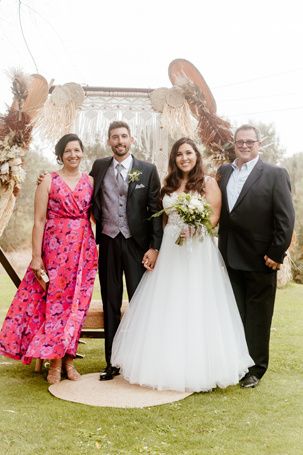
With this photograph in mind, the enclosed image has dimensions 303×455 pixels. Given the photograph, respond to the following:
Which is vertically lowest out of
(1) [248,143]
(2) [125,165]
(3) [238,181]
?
(3) [238,181]

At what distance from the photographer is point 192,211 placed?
4.32m

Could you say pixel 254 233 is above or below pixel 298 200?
below

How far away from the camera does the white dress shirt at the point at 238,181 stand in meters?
4.57

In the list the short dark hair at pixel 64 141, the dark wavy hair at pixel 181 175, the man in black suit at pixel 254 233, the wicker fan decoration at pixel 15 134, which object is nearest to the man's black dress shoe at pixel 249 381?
the man in black suit at pixel 254 233

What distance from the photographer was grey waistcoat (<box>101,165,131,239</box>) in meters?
4.62

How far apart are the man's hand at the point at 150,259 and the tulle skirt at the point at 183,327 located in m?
0.04

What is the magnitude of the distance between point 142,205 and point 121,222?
232 mm

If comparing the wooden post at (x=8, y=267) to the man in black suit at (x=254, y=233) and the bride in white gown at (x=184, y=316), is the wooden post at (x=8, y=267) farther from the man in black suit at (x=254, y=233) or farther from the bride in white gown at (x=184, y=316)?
the man in black suit at (x=254, y=233)

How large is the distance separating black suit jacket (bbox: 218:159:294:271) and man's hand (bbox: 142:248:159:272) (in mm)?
604

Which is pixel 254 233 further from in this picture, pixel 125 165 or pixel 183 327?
pixel 125 165

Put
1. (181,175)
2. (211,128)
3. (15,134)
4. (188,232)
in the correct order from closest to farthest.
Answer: (188,232) → (181,175) → (15,134) → (211,128)

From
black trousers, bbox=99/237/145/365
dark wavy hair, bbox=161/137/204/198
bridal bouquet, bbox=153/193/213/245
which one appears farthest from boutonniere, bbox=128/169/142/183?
black trousers, bbox=99/237/145/365

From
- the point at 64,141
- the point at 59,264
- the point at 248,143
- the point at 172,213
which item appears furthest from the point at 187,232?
the point at 64,141

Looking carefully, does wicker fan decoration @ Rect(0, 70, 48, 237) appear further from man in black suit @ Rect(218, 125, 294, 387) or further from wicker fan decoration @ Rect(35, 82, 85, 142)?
man in black suit @ Rect(218, 125, 294, 387)
